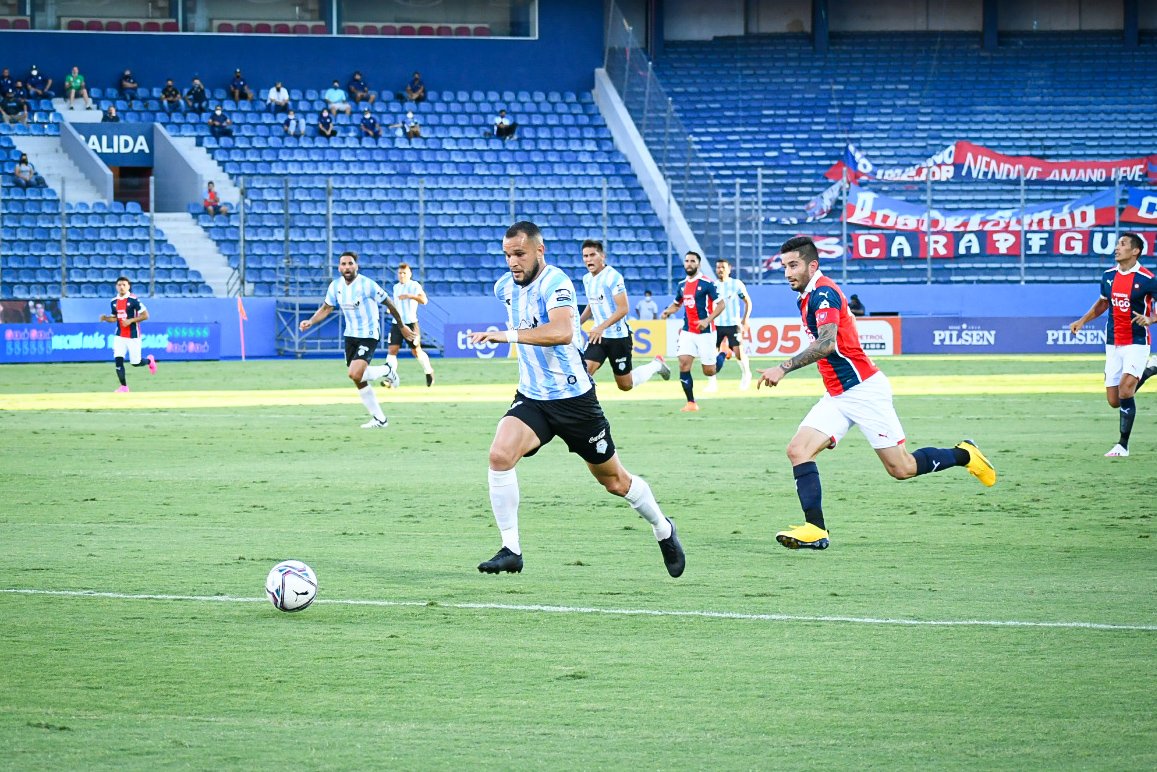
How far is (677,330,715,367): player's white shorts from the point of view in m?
24.4

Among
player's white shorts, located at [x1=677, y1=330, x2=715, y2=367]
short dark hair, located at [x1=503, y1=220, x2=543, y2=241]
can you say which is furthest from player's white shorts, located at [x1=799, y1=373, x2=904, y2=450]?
player's white shorts, located at [x1=677, y1=330, x2=715, y2=367]

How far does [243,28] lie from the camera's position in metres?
50.0

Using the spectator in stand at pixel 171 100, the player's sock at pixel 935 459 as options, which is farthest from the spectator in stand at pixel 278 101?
the player's sock at pixel 935 459

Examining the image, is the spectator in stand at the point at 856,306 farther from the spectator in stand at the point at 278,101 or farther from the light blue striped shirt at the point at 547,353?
the light blue striped shirt at the point at 547,353

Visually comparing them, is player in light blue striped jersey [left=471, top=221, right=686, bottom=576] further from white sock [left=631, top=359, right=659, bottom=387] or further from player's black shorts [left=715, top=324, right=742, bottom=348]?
player's black shorts [left=715, top=324, right=742, bottom=348]

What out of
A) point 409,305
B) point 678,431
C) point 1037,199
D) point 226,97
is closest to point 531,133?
point 226,97

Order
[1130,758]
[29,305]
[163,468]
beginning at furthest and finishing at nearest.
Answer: [29,305] < [163,468] < [1130,758]

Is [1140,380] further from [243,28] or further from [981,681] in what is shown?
[243,28]

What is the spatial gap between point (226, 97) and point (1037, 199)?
2457 centimetres

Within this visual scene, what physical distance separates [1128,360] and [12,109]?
3712 centimetres

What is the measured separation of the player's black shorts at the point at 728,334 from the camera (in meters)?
28.4

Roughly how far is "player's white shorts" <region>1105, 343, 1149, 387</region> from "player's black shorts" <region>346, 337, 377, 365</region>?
9.68 meters

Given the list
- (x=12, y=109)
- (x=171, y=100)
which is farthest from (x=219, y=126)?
(x=12, y=109)

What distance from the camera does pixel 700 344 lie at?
25906 mm
